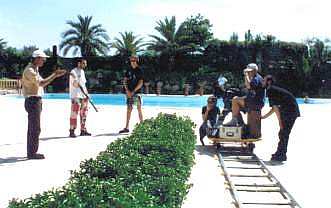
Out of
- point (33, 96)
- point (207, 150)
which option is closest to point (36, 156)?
point (33, 96)

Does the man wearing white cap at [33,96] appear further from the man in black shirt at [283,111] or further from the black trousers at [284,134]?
the black trousers at [284,134]

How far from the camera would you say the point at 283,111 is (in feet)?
31.6

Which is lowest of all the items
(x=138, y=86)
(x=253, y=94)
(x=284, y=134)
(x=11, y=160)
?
(x=11, y=160)

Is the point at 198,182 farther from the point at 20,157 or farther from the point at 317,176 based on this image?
the point at 20,157

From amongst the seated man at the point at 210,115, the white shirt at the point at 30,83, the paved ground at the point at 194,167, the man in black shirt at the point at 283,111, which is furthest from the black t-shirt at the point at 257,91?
the white shirt at the point at 30,83

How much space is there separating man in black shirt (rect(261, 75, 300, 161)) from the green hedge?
248 cm

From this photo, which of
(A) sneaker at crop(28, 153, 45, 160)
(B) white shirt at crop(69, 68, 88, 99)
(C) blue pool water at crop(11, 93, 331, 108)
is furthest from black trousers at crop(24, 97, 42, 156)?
(C) blue pool water at crop(11, 93, 331, 108)

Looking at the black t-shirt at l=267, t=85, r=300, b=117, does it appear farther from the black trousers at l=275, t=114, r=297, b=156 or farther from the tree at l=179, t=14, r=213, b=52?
the tree at l=179, t=14, r=213, b=52

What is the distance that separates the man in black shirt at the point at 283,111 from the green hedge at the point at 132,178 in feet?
8.14

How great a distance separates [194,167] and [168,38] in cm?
3878

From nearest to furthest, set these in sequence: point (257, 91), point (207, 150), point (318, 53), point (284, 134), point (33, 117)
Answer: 1. point (33, 117)
2. point (284, 134)
3. point (257, 91)
4. point (207, 150)
5. point (318, 53)

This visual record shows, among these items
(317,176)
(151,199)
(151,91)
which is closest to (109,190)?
(151,199)

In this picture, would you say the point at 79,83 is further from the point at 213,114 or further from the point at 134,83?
the point at 213,114

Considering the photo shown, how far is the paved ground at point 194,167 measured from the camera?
668 centimetres
